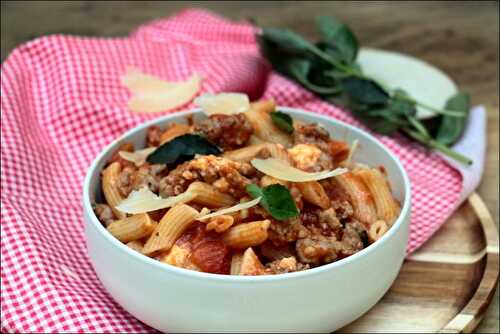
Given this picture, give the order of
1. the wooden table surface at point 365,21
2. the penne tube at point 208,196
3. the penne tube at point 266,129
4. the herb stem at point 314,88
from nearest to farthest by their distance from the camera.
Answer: the penne tube at point 208,196 → the penne tube at point 266,129 → the herb stem at point 314,88 → the wooden table surface at point 365,21

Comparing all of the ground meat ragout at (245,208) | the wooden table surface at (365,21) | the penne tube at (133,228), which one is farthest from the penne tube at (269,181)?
the wooden table surface at (365,21)

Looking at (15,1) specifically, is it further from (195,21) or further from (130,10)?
(195,21)

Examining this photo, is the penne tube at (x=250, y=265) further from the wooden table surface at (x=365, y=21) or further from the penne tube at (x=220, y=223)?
the wooden table surface at (x=365, y=21)

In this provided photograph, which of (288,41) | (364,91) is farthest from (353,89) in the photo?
→ (288,41)

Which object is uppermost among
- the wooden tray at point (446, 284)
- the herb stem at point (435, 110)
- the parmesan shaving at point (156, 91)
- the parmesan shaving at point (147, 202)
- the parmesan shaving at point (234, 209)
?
the parmesan shaving at point (234, 209)

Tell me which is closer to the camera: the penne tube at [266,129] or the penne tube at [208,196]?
the penne tube at [208,196]

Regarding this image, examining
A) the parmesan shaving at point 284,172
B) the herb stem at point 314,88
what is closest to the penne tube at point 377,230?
the parmesan shaving at point 284,172

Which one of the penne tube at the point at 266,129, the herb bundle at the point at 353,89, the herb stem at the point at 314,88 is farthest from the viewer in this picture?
the herb stem at the point at 314,88

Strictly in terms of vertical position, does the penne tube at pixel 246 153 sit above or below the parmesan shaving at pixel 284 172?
below

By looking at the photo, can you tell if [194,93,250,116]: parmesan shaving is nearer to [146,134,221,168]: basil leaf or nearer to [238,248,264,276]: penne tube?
[146,134,221,168]: basil leaf
